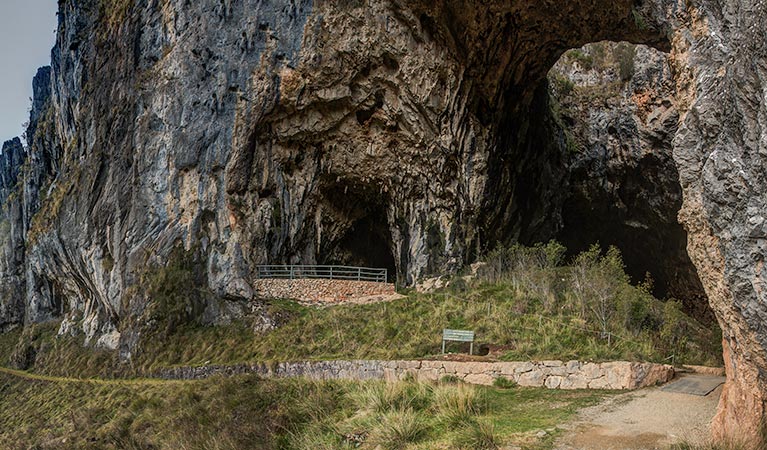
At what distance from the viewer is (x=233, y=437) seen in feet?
28.6

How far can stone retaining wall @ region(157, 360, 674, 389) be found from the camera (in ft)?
34.8

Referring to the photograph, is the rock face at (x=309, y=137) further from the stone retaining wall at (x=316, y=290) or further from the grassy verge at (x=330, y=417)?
the grassy verge at (x=330, y=417)

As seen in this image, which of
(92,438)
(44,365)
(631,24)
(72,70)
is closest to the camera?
(92,438)

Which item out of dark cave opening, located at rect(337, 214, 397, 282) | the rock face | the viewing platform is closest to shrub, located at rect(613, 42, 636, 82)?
the rock face

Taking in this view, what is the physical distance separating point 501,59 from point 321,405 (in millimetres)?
Result: 16416

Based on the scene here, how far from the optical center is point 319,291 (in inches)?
818

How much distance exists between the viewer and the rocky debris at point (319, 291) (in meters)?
20.7

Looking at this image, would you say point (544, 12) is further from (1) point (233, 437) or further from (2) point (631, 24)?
(1) point (233, 437)

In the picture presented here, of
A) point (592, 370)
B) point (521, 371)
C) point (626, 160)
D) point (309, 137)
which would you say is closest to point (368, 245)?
point (309, 137)

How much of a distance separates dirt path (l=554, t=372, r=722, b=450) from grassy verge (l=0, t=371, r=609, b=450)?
1.20ft

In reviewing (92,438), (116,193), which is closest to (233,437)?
(92,438)

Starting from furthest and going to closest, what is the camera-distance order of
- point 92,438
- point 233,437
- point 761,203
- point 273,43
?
point 273,43 → point 92,438 → point 233,437 → point 761,203

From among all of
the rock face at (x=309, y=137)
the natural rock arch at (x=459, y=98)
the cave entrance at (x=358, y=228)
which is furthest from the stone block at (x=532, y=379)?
the cave entrance at (x=358, y=228)

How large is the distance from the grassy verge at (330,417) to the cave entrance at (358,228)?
484 inches
